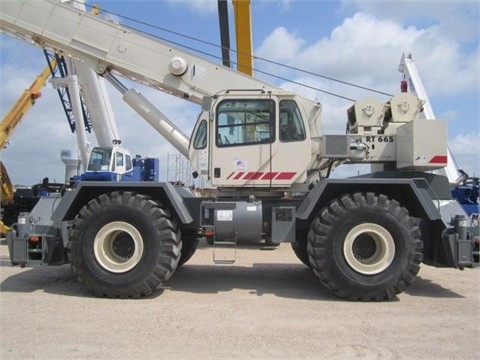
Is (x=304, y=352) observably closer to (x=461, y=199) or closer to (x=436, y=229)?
(x=436, y=229)

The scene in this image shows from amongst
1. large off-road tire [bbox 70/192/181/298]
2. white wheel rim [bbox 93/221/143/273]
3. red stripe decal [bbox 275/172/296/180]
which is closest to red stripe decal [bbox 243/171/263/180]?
red stripe decal [bbox 275/172/296/180]

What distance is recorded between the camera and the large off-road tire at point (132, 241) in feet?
23.0

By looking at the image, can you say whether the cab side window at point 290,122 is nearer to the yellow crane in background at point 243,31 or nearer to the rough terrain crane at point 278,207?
the rough terrain crane at point 278,207

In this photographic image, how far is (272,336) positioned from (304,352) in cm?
57

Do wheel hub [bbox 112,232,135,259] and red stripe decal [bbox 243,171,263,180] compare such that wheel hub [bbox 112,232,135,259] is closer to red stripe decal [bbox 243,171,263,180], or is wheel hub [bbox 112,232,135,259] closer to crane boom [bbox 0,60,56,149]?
red stripe decal [bbox 243,171,263,180]

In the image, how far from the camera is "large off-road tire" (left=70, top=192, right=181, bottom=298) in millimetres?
7020

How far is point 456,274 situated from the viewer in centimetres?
957

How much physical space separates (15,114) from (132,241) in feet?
54.5

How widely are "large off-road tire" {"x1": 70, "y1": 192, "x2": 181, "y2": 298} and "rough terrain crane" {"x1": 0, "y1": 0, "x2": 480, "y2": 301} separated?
0.05 ft

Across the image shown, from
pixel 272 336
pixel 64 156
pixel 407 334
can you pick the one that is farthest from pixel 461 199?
pixel 64 156

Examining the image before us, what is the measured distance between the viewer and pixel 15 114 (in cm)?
2102

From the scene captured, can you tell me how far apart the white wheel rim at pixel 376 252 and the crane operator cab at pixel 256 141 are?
1.39 meters

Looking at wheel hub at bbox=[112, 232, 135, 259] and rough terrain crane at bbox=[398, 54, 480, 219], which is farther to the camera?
rough terrain crane at bbox=[398, 54, 480, 219]

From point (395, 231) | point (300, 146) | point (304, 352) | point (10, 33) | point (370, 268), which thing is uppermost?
point (10, 33)
